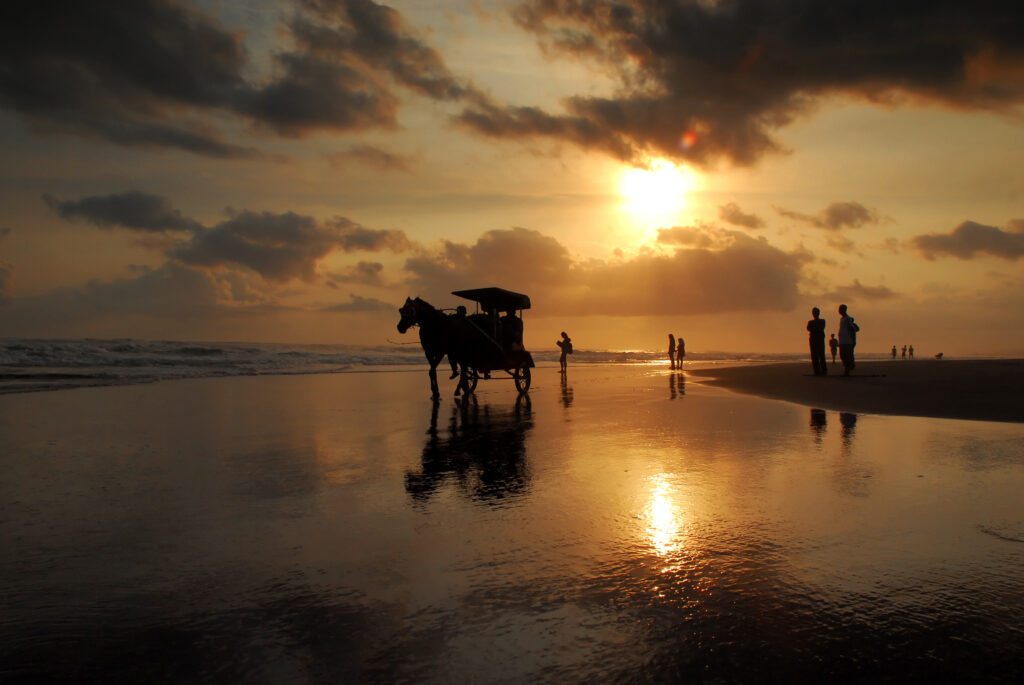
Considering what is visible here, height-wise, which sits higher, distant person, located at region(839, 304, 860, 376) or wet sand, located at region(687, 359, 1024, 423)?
distant person, located at region(839, 304, 860, 376)

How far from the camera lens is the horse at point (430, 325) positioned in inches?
619

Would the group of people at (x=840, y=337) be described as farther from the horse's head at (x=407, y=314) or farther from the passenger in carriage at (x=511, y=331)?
the horse's head at (x=407, y=314)

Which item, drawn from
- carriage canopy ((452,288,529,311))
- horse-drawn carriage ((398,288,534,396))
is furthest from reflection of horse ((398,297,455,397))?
carriage canopy ((452,288,529,311))

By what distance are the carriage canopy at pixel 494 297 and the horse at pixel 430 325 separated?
3.71 ft

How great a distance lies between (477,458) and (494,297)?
9710 mm

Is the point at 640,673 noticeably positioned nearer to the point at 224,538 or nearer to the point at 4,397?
the point at 224,538

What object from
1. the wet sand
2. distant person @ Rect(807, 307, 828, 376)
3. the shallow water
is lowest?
the shallow water

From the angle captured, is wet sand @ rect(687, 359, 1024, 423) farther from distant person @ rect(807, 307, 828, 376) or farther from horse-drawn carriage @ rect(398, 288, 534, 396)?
horse-drawn carriage @ rect(398, 288, 534, 396)

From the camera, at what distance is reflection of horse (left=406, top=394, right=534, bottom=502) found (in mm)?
5730

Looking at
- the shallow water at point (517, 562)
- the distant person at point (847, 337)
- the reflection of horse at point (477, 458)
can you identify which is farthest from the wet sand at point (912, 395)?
the reflection of horse at point (477, 458)

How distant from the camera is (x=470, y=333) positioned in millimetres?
15984

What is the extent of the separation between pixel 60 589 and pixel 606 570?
9.43 ft

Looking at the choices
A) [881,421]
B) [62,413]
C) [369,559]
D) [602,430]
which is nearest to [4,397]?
[62,413]

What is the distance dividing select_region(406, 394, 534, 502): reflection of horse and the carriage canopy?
516 cm
